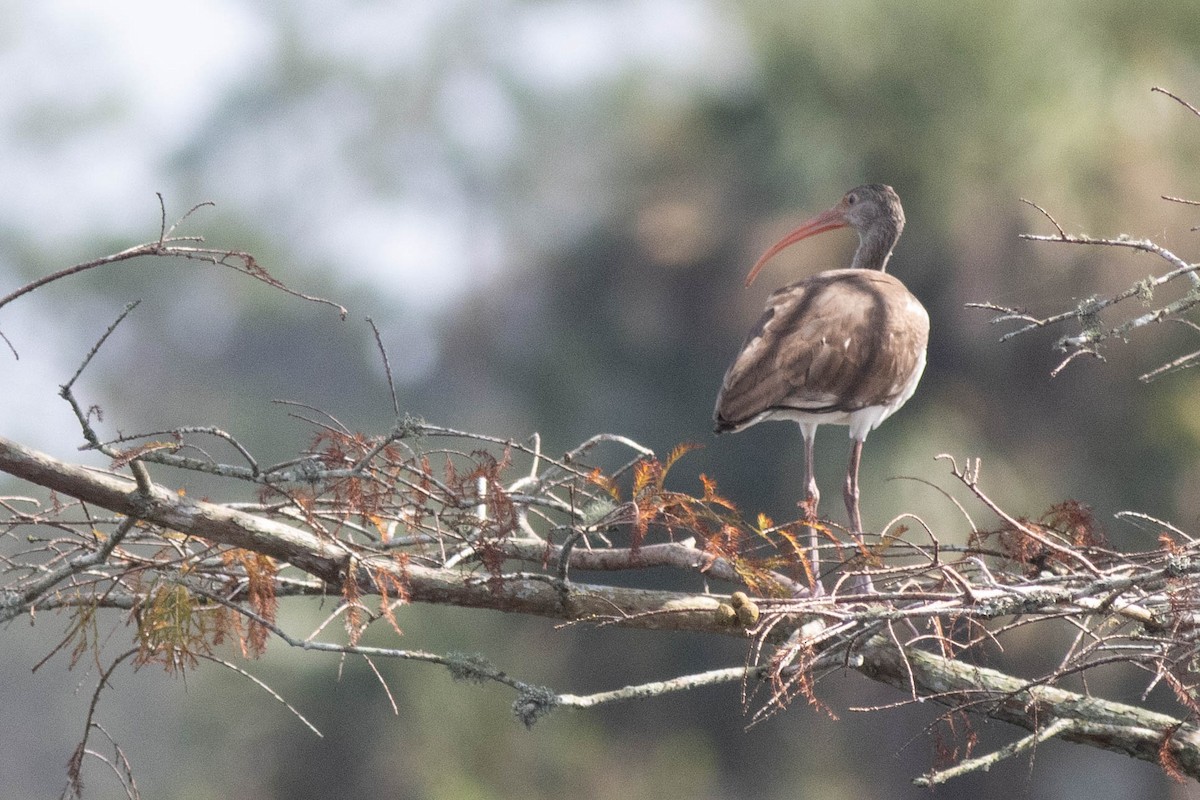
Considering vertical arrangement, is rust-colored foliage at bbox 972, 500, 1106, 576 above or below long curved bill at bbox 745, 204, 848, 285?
below

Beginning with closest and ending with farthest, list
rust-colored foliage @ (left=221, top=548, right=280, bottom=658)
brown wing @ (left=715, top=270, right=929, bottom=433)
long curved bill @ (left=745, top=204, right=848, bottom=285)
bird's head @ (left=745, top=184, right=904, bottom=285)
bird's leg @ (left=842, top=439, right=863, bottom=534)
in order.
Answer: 1. rust-colored foliage @ (left=221, top=548, right=280, bottom=658)
2. brown wing @ (left=715, top=270, right=929, bottom=433)
3. bird's leg @ (left=842, top=439, right=863, bottom=534)
4. bird's head @ (left=745, top=184, right=904, bottom=285)
5. long curved bill @ (left=745, top=204, right=848, bottom=285)

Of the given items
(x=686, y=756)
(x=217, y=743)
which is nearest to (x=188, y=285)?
(x=217, y=743)

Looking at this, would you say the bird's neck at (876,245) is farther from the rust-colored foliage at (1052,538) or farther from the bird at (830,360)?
the rust-colored foliage at (1052,538)

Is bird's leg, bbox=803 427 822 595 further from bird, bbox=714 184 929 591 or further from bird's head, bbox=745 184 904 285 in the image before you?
bird's head, bbox=745 184 904 285

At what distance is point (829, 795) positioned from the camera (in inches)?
740

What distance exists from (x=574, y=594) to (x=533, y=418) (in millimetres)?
18182

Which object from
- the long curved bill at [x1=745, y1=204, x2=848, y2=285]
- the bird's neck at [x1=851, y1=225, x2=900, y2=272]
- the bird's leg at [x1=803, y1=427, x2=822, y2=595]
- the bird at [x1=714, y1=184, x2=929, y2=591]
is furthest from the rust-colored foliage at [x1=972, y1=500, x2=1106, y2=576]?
the long curved bill at [x1=745, y1=204, x2=848, y2=285]

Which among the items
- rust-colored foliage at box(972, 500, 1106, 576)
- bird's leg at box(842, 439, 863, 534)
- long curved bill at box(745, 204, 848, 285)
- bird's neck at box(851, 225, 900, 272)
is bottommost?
rust-colored foliage at box(972, 500, 1106, 576)

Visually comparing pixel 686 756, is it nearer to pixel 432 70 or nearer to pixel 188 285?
pixel 188 285

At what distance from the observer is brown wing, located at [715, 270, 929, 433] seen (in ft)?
15.8

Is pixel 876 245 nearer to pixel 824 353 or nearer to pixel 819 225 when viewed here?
pixel 819 225

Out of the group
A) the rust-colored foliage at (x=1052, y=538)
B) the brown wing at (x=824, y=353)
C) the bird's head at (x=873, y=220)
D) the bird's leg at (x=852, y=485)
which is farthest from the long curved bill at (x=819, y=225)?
the rust-colored foliage at (x=1052, y=538)

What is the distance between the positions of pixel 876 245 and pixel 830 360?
1.41 meters

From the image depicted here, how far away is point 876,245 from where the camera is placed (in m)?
6.20
